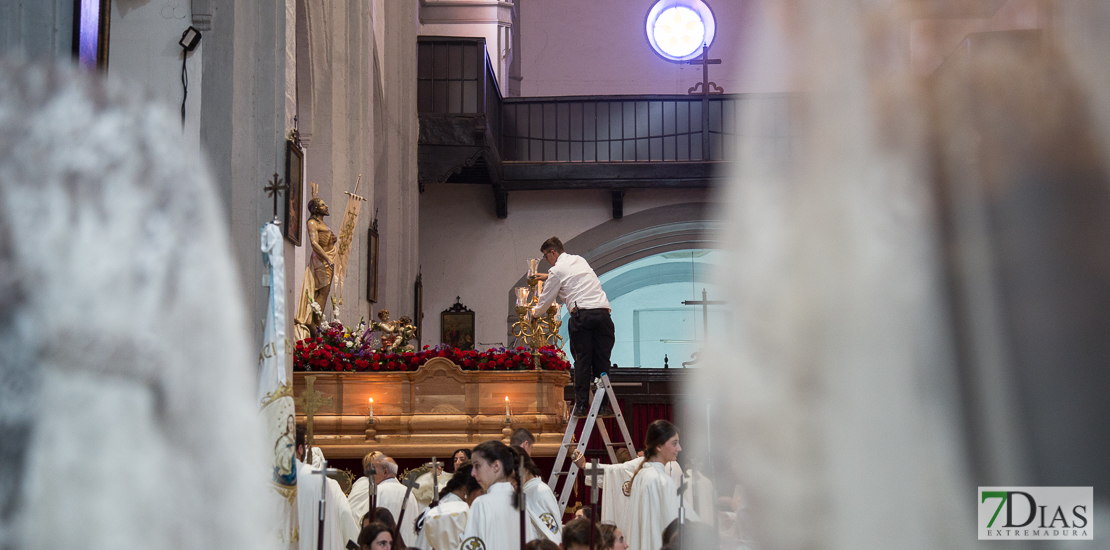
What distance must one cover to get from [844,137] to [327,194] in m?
11.0

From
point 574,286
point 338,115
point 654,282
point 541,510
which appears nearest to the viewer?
point 541,510

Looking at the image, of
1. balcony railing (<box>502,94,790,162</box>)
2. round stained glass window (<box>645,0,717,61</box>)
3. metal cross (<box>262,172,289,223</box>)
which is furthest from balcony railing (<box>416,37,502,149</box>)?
metal cross (<box>262,172,289,223</box>)

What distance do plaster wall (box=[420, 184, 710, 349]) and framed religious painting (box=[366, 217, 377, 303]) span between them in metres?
5.06

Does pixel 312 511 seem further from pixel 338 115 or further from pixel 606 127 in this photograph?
pixel 606 127

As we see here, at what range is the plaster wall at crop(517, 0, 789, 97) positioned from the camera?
69.2 feet

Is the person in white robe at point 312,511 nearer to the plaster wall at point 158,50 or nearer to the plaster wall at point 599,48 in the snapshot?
the plaster wall at point 158,50

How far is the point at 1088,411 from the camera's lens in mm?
852

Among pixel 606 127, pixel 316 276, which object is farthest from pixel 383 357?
pixel 606 127

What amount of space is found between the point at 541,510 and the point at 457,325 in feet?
44.6

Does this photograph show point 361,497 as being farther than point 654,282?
A: No

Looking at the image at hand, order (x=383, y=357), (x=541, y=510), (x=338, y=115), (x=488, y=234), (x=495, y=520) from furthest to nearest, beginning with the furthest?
(x=488, y=234), (x=338, y=115), (x=383, y=357), (x=541, y=510), (x=495, y=520)

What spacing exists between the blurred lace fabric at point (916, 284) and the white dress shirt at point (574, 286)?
8187 millimetres

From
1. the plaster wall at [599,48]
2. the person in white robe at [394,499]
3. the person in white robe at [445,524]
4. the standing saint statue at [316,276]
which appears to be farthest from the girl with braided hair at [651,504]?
the plaster wall at [599,48]

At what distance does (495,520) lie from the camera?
4.28m
